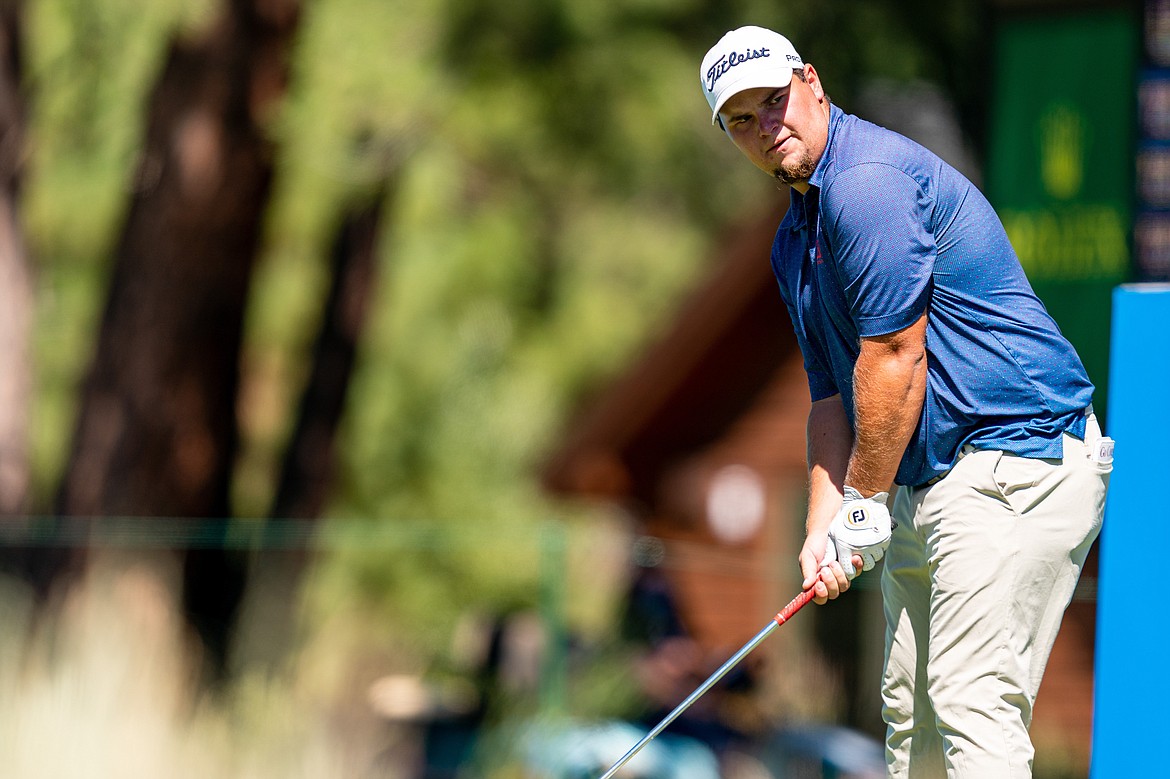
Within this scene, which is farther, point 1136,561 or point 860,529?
point 1136,561

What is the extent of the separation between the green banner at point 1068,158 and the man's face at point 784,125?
16.0 feet

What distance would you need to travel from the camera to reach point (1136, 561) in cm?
392

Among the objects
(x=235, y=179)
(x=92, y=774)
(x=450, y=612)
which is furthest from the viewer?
(x=450, y=612)

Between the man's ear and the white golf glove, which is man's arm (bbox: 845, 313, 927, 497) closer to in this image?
the white golf glove

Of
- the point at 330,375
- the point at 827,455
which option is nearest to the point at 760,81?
the point at 827,455

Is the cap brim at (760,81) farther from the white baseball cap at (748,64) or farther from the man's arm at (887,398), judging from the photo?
the man's arm at (887,398)

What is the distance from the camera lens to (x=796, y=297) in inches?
157

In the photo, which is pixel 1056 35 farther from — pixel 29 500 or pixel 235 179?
pixel 29 500

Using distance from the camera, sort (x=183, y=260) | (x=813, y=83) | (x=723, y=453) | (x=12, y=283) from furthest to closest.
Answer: (x=723, y=453) → (x=12, y=283) → (x=183, y=260) → (x=813, y=83)

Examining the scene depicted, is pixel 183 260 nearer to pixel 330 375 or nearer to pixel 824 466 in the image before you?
pixel 330 375

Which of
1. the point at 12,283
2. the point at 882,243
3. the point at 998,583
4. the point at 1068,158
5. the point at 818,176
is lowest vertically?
the point at 998,583

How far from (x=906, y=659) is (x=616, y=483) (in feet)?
32.4

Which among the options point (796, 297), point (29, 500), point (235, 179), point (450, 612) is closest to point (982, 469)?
point (796, 297)

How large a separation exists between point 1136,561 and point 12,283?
30.7 ft
